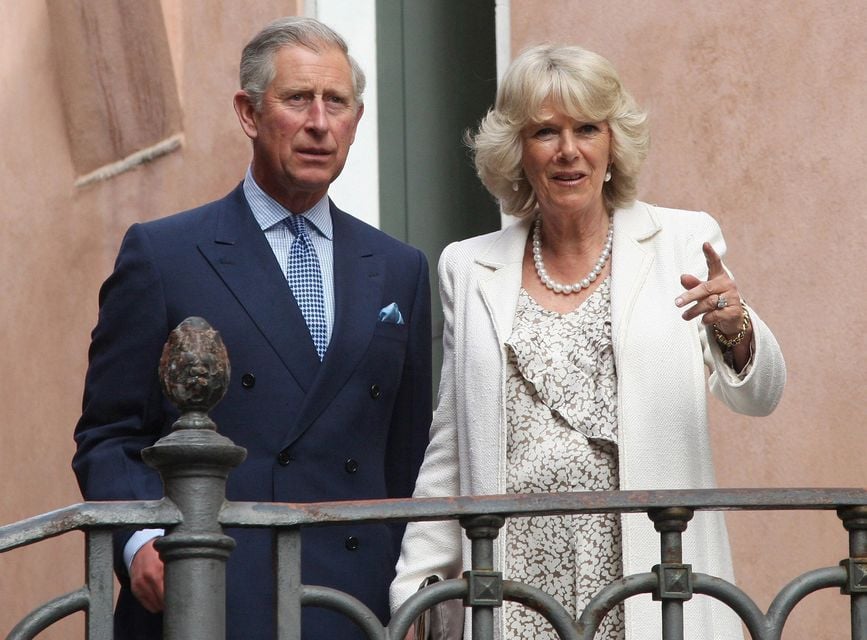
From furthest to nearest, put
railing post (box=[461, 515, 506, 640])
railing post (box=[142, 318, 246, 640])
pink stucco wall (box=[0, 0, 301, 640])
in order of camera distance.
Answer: pink stucco wall (box=[0, 0, 301, 640]), railing post (box=[461, 515, 506, 640]), railing post (box=[142, 318, 246, 640])

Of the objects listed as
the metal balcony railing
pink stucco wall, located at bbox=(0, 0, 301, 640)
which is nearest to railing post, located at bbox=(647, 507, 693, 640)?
the metal balcony railing

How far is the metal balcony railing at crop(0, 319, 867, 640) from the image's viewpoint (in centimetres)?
273

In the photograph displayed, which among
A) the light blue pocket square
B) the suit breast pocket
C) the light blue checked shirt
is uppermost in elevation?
the light blue checked shirt

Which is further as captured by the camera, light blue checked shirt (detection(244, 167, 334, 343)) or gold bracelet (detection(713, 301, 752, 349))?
light blue checked shirt (detection(244, 167, 334, 343))

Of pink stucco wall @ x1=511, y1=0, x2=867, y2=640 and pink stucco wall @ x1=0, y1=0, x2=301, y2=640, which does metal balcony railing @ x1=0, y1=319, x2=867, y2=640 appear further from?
pink stucco wall @ x1=0, y1=0, x2=301, y2=640

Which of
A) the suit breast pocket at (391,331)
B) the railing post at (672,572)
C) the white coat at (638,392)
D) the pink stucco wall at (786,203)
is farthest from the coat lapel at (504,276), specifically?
the pink stucco wall at (786,203)

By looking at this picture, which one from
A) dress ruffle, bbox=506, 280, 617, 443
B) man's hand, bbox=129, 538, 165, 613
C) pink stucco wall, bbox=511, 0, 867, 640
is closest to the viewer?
Result: man's hand, bbox=129, 538, 165, 613

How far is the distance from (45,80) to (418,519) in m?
5.95

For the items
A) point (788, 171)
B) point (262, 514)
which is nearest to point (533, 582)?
point (262, 514)

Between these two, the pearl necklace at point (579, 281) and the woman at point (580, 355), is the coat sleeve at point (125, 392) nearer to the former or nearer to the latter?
the woman at point (580, 355)

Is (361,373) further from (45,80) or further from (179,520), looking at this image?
(45,80)

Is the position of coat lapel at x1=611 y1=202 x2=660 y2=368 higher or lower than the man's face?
lower

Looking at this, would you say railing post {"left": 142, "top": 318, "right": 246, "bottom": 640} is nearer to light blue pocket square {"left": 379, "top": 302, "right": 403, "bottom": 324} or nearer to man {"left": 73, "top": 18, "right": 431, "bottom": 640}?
man {"left": 73, "top": 18, "right": 431, "bottom": 640}

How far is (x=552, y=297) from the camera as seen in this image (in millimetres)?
3836
